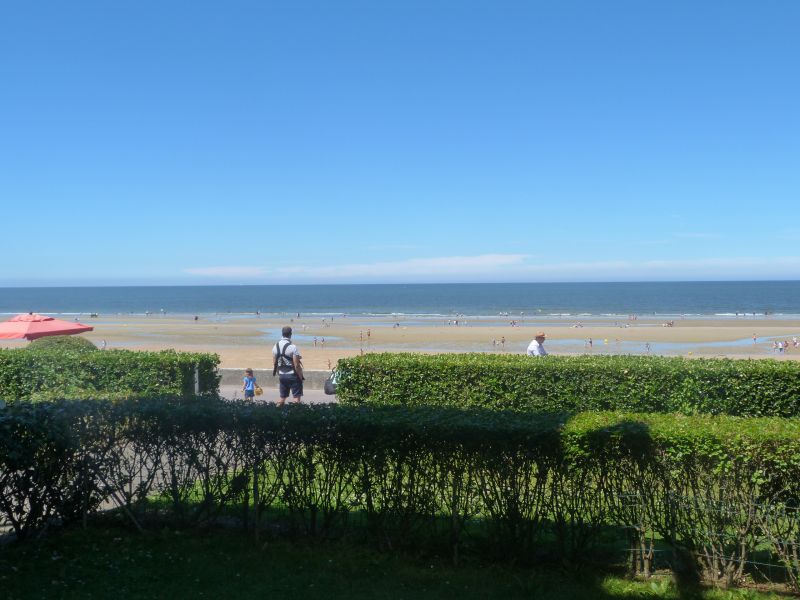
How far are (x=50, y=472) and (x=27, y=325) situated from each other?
14.5m

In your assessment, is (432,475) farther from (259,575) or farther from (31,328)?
(31,328)

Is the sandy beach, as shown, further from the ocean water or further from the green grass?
the green grass

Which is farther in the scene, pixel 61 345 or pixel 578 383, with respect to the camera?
pixel 61 345

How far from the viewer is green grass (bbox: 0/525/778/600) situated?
15.8 feet

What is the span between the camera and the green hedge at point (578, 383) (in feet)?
33.6

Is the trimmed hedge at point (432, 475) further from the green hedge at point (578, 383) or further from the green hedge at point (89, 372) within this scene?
the green hedge at point (89, 372)

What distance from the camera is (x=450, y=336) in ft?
151

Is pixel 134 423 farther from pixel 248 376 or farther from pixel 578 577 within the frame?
pixel 248 376

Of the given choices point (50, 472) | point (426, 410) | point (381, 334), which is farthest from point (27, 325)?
point (381, 334)

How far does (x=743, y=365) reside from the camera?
10.5 m

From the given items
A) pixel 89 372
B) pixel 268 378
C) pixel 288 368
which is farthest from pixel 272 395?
pixel 89 372

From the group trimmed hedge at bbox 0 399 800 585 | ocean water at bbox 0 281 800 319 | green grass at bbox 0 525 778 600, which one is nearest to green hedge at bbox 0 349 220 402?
trimmed hedge at bbox 0 399 800 585

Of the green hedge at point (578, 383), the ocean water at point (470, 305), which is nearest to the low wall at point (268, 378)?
the green hedge at point (578, 383)

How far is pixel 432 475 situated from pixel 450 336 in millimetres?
40844
